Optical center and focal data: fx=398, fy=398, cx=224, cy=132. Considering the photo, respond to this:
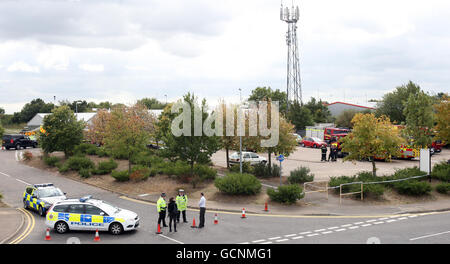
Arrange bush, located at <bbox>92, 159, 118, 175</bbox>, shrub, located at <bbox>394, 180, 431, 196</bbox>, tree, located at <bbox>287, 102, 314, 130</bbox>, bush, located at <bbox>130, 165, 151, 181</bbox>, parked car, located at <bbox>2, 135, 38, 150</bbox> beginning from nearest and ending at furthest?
shrub, located at <bbox>394, 180, 431, 196</bbox> → bush, located at <bbox>130, 165, 151, 181</bbox> → bush, located at <bbox>92, 159, 118, 175</bbox> → parked car, located at <bbox>2, 135, 38, 150</bbox> → tree, located at <bbox>287, 102, 314, 130</bbox>

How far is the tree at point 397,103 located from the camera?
61156mm

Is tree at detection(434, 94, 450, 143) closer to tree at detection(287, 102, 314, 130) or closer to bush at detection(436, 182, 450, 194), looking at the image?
bush at detection(436, 182, 450, 194)

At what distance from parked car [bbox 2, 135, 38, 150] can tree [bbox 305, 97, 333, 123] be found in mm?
52202

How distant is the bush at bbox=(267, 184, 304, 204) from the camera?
2155cm

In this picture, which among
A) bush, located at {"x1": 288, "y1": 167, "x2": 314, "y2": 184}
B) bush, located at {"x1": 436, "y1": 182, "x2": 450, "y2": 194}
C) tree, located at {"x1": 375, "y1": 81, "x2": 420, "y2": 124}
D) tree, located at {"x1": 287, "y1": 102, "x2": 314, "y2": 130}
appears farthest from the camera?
tree, located at {"x1": 287, "y1": 102, "x2": 314, "y2": 130}

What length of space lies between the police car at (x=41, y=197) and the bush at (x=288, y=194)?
11.7 metres

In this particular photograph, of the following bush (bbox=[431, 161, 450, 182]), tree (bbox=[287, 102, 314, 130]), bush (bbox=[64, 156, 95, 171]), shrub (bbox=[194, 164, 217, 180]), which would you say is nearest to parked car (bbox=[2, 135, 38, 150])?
bush (bbox=[64, 156, 95, 171])

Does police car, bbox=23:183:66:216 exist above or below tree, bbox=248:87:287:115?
below

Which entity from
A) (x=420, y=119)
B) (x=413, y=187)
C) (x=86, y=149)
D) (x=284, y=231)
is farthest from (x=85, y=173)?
(x=420, y=119)

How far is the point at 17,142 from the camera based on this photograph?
54.5 meters

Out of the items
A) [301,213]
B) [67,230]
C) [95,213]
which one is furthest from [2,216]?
[301,213]

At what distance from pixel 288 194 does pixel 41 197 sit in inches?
530

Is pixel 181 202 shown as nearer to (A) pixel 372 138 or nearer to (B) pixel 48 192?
(B) pixel 48 192

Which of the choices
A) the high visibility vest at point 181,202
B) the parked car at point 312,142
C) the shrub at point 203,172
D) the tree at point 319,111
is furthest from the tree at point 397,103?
the high visibility vest at point 181,202
